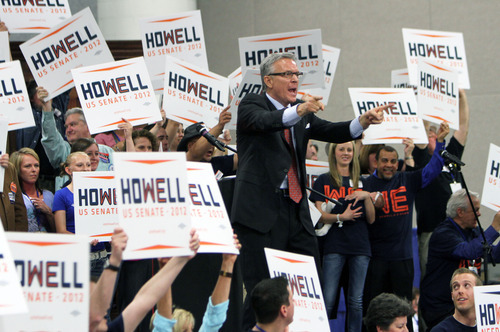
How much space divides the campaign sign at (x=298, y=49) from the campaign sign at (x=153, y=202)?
3.65 metres

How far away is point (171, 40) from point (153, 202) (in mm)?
4436

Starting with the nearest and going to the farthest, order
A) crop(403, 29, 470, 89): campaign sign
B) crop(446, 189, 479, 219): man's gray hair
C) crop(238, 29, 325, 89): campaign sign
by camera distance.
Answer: crop(446, 189, 479, 219): man's gray hair
crop(238, 29, 325, 89): campaign sign
crop(403, 29, 470, 89): campaign sign

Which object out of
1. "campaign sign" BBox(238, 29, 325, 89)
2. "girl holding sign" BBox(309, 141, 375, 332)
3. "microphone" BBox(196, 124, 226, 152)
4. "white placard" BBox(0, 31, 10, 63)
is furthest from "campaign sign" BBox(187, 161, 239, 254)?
"white placard" BBox(0, 31, 10, 63)

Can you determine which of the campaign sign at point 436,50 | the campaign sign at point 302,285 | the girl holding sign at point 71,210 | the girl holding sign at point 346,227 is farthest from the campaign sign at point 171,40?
the campaign sign at point 302,285

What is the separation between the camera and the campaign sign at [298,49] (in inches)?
292

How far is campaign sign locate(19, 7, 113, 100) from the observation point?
7.44 metres

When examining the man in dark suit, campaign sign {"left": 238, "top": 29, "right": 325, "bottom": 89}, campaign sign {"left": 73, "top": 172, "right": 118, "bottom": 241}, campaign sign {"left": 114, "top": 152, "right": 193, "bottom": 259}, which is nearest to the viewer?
campaign sign {"left": 114, "top": 152, "right": 193, "bottom": 259}

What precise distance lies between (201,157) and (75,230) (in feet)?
3.57

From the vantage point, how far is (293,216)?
5348 mm

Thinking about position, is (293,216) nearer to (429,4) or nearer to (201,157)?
(201,157)

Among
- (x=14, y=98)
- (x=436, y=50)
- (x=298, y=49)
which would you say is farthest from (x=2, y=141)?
(x=436, y=50)

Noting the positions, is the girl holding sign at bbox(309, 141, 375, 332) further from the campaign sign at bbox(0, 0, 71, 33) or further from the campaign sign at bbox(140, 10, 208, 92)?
the campaign sign at bbox(0, 0, 71, 33)

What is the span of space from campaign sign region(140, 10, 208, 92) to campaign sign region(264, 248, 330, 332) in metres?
3.41

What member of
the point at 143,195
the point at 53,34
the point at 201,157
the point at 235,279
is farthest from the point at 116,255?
the point at 53,34
